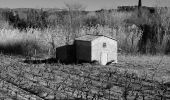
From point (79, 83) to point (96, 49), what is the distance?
276cm

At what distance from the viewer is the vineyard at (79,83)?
5.51m

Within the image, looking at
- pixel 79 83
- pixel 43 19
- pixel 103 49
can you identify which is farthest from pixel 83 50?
pixel 43 19

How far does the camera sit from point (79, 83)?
6.44m

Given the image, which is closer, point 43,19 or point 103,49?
point 103,49

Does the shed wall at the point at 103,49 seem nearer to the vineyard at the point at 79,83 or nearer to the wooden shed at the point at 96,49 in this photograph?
the wooden shed at the point at 96,49

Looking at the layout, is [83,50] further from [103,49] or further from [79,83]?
[79,83]

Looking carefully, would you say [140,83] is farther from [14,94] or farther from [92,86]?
[14,94]

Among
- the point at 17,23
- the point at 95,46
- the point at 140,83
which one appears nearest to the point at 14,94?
the point at 140,83

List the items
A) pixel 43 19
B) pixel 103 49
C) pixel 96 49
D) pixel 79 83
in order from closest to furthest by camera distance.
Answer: pixel 79 83 < pixel 96 49 < pixel 103 49 < pixel 43 19

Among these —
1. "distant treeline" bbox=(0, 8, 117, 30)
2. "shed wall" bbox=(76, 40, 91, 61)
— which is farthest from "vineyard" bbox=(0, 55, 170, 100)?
"distant treeline" bbox=(0, 8, 117, 30)

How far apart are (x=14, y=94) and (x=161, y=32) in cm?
1042

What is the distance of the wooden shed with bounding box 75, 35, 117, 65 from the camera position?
9023mm

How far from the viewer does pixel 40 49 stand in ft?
40.0

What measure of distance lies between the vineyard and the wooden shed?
0.47 m
